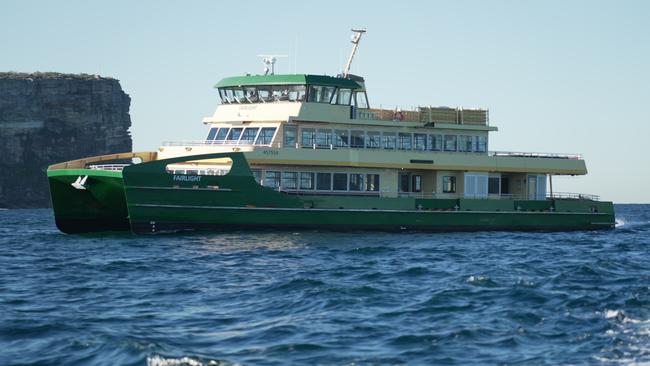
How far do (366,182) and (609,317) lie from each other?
72.5 ft

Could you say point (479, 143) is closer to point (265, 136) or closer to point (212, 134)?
point (265, 136)

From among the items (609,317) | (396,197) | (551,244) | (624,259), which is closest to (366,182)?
(396,197)

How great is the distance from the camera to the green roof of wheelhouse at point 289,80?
3931 cm

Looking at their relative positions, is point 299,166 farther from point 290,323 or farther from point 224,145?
point 290,323

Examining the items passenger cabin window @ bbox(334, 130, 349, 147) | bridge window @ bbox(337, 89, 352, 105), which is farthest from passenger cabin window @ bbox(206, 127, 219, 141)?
bridge window @ bbox(337, 89, 352, 105)

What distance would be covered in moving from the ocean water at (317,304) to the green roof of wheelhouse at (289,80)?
829cm

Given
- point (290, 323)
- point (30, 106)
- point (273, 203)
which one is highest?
point (30, 106)

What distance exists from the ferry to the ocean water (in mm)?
2574

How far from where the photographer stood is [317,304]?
20.4m

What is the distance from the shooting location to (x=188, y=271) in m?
25.8

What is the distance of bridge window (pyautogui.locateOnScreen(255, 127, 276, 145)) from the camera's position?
39.0 metres

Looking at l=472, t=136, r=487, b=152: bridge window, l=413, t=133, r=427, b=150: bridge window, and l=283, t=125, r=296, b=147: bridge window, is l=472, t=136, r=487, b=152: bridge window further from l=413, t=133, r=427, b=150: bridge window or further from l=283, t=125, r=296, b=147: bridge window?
l=283, t=125, r=296, b=147: bridge window

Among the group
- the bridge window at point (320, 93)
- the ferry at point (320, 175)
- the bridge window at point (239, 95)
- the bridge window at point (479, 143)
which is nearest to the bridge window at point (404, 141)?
the ferry at point (320, 175)

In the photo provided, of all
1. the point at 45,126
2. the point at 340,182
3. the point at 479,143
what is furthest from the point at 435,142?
the point at 45,126
